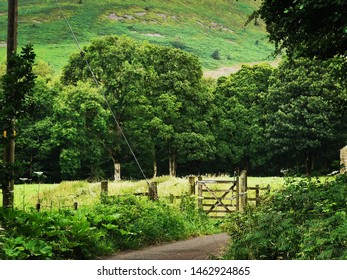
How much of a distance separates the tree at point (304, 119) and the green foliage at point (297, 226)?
145ft

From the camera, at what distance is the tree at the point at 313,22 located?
13.2 meters

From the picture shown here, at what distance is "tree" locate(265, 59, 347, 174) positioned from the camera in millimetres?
57406

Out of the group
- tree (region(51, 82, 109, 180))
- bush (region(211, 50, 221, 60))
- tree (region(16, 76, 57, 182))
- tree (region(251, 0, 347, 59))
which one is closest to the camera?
tree (region(251, 0, 347, 59))

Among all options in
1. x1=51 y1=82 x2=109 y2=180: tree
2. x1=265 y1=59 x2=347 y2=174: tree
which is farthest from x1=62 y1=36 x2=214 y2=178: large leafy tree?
x1=265 y1=59 x2=347 y2=174: tree

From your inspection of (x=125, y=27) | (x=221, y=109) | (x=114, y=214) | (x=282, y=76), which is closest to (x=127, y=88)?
(x=221, y=109)

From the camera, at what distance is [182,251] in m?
14.9

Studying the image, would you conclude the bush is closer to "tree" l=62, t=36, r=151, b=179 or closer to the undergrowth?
"tree" l=62, t=36, r=151, b=179

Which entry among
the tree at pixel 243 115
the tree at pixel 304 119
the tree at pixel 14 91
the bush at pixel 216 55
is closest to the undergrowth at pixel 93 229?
the tree at pixel 14 91

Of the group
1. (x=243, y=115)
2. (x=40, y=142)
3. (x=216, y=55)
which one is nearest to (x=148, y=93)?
(x=243, y=115)

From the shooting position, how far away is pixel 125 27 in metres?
89.5

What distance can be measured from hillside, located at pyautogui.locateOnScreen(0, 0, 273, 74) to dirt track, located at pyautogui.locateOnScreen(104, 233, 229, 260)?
67.1 m

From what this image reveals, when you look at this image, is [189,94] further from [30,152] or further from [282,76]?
[30,152]

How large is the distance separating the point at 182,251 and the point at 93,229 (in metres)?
2.26

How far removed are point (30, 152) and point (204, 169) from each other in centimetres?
1660
